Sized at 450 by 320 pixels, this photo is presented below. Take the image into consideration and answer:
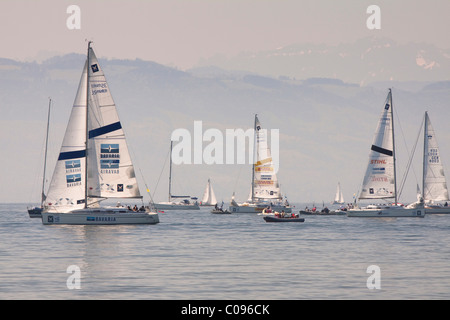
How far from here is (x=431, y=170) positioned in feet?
405

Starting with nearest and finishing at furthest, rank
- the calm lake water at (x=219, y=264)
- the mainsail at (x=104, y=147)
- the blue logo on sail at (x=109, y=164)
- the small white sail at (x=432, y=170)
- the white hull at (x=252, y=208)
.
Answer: the calm lake water at (x=219, y=264)
the mainsail at (x=104, y=147)
the blue logo on sail at (x=109, y=164)
the small white sail at (x=432, y=170)
the white hull at (x=252, y=208)

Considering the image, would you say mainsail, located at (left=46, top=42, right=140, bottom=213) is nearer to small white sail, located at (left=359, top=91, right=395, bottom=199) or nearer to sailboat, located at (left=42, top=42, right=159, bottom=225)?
sailboat, located at (left=42, top=42, right=159, bottom=225)

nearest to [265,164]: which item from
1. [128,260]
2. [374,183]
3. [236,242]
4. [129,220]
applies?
[374,183]

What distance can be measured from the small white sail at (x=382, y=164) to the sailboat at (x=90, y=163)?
39039 millimetres

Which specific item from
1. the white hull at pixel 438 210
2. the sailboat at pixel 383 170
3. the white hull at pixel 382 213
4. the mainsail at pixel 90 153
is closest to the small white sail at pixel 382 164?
the sailboat at pixel 383 170

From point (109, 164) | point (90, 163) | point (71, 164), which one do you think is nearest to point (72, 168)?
point (71, 164)

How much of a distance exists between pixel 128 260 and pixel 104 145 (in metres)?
29.0

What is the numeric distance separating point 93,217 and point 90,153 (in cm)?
639

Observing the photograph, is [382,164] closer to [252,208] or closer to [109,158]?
[252,208]

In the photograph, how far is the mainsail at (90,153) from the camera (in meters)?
73.4

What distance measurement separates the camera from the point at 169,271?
42344 mm

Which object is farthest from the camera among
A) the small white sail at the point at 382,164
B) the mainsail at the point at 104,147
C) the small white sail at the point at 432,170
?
the small white sail at the point at 432,170

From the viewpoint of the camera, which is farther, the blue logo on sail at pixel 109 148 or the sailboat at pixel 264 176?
the sailboat at pixel 264 176

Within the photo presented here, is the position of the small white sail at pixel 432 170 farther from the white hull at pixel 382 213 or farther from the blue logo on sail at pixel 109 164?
the blue logo on sail at pixel 109 164
